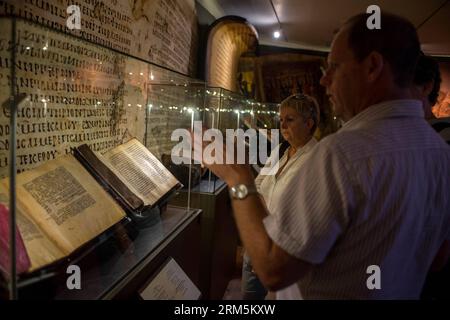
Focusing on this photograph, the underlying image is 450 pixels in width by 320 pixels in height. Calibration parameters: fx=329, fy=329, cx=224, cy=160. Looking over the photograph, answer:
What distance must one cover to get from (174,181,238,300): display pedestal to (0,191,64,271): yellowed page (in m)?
1.07

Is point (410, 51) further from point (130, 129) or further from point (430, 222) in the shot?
point (130, 129)

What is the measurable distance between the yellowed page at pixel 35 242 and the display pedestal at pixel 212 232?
1069mm

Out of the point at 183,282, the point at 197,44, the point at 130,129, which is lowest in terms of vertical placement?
the point at 183,282

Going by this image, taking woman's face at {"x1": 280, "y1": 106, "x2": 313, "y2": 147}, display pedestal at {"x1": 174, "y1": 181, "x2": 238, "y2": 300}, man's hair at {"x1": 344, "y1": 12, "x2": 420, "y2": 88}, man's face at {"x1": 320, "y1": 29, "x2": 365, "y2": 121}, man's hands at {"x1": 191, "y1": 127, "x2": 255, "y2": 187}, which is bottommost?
display pedestal at {"x1": 174, "y1": 181, "x2": 238, "y2": 300}

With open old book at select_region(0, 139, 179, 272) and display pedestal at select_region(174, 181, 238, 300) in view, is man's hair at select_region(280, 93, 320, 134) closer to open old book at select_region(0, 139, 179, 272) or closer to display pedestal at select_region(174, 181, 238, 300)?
display pedestal at select_region(174, 181, 238, 300)

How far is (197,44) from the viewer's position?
12.4ft

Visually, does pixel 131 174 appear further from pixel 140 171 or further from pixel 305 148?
pixel 305 148

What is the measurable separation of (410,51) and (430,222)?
40cm

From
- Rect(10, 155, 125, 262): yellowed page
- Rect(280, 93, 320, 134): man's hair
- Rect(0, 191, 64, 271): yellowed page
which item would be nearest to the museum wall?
Rect(280, 93, 320, 134): man's hair

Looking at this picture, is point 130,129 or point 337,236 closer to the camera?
point 337,236

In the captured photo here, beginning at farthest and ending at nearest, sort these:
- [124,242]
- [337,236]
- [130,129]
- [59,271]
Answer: [130,129] < [124,242] < [59,271] < [337,236]

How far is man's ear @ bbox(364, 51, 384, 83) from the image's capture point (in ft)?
2.41

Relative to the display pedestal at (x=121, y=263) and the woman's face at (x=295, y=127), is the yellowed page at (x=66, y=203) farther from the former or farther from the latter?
the woman's face at (x=295, y=127)
